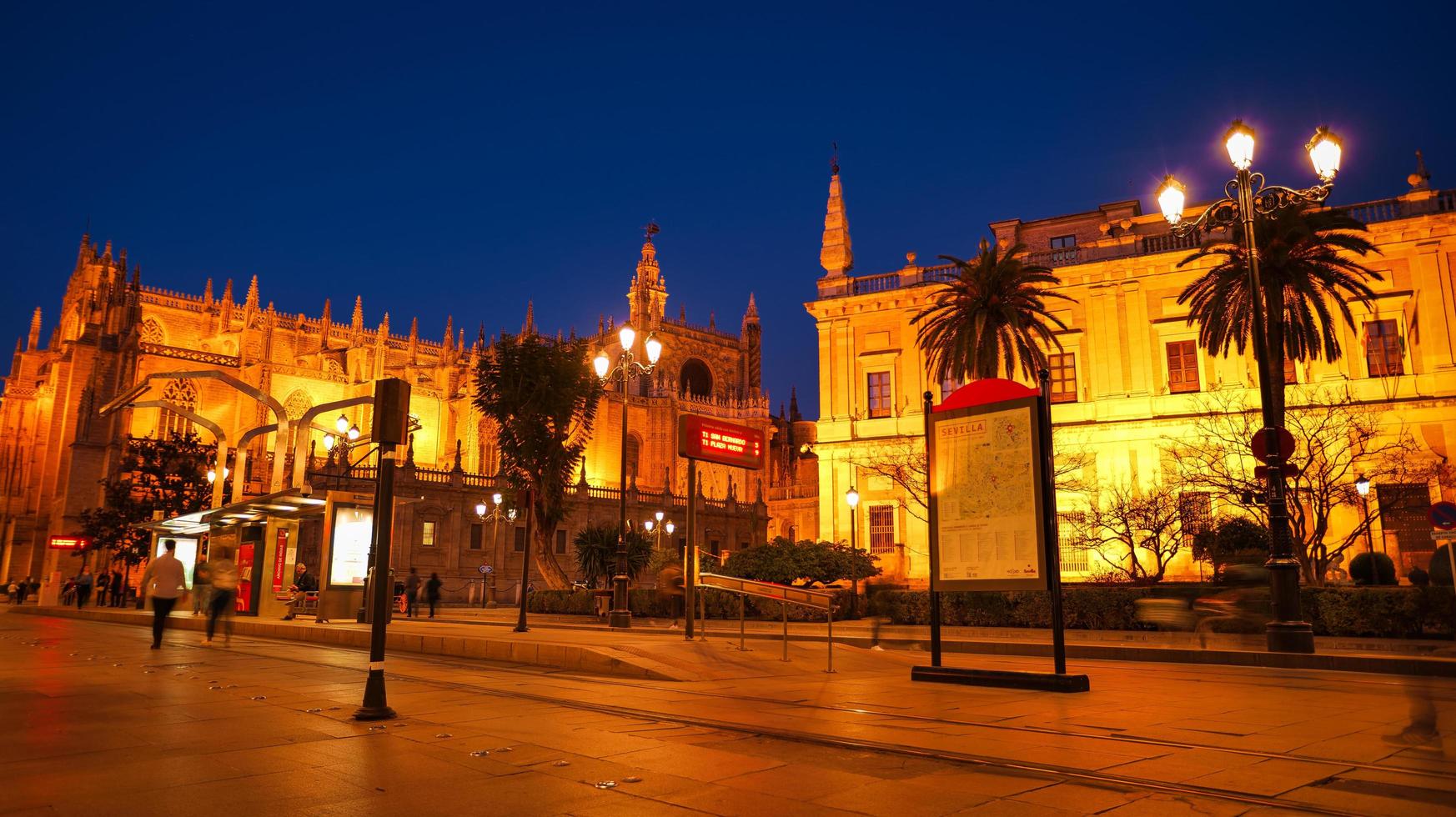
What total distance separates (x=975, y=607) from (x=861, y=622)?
10.2 feet

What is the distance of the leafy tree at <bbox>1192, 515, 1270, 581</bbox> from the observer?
24.7m

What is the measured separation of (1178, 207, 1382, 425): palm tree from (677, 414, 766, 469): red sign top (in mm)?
14272

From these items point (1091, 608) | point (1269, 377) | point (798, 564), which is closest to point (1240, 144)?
point (1269, 377)

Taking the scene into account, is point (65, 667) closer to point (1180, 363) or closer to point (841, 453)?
point (841, 453)

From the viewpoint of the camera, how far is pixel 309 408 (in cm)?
5200

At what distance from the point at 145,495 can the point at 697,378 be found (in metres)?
40.1

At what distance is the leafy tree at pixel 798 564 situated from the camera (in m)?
26.2

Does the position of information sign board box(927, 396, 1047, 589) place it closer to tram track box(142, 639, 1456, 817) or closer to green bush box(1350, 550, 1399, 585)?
tram track box(142, 639, 1456, 817)

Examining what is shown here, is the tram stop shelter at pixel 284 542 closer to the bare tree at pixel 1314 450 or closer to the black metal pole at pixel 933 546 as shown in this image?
the black metal pole at pixel 933 546

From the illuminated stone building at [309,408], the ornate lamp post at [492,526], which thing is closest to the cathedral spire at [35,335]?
the illuminated stone building at [309,408]

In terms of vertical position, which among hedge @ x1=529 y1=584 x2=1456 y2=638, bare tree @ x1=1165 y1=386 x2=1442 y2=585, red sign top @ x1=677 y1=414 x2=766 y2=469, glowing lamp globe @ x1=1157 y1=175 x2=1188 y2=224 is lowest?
hedge @ x1=529 y1=584 x2=1456 y2=638

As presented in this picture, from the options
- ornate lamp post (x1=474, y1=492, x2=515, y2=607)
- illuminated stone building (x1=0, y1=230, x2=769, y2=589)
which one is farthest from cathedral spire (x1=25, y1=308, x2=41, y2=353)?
Result: ornate lamp post (x1=474, y1=492, x2=515, y2=607)

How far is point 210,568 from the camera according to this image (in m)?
15.3

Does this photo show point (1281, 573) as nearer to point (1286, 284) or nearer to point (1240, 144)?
point (1240, 144)
